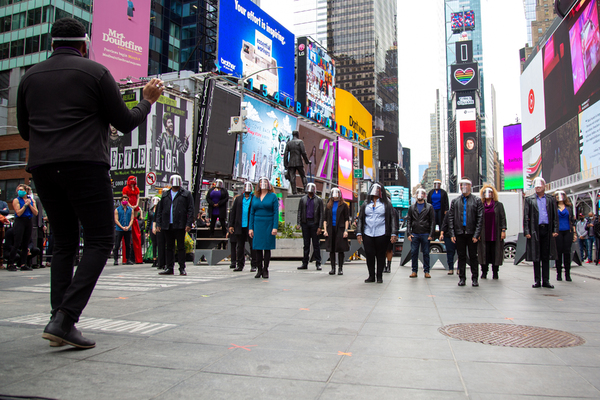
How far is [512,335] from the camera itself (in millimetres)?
3900

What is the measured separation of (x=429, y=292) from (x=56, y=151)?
5.64 meters

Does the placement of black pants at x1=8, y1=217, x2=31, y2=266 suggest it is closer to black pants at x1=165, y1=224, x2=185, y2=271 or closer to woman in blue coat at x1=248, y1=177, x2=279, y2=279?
black pants at x1=165, y1=224, x2=185, y2=271

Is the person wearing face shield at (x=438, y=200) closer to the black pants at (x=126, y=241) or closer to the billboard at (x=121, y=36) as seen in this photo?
the black pants at (x=126, y=241)

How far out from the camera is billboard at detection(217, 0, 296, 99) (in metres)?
32.3

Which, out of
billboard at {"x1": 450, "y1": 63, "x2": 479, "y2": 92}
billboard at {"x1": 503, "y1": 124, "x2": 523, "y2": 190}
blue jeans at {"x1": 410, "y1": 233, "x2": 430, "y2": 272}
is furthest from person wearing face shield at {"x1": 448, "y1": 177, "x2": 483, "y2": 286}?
billboard at {"x1": 450, "y1": 63, "x2": 479, "y2": 92}

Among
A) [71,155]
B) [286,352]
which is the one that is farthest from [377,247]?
[71,155]

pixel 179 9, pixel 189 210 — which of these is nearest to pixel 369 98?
pixel 179 9

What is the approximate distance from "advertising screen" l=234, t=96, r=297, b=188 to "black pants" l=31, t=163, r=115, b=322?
29.8 meters

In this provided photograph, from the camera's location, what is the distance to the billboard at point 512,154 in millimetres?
95562

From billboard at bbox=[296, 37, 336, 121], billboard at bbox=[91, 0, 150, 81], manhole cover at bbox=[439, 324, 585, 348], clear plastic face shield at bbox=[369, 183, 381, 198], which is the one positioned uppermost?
billboard at bbox=[296, 37, 336, 121]

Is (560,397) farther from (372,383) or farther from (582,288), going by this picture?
(582,288)

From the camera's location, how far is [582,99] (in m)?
37.7

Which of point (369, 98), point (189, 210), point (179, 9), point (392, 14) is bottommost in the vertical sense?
point (189, 210)

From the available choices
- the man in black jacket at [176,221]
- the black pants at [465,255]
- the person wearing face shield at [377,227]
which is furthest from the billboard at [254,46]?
the black pants at [465,255]
